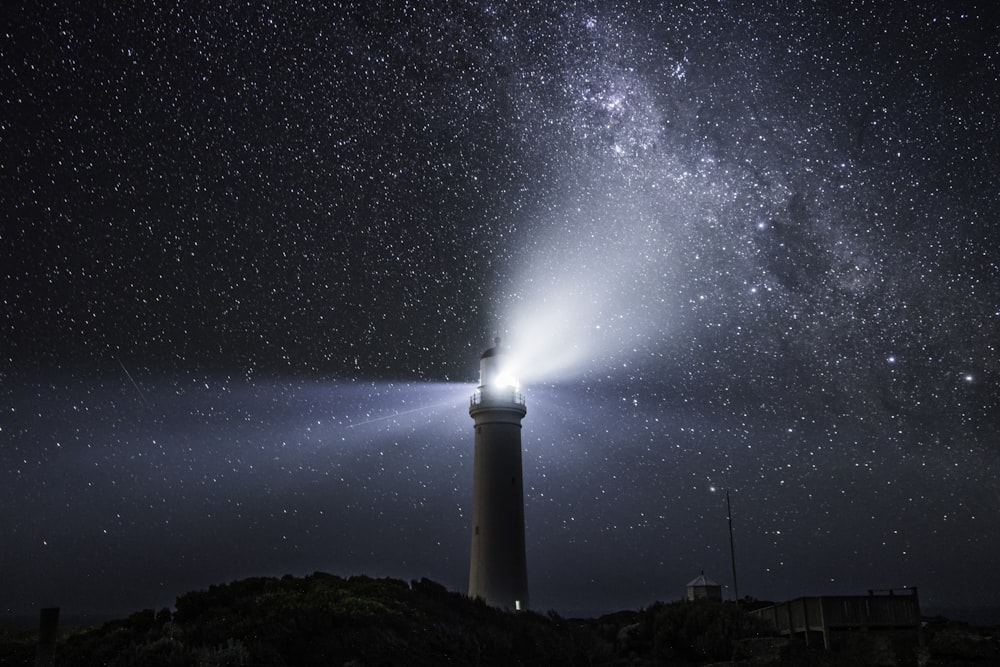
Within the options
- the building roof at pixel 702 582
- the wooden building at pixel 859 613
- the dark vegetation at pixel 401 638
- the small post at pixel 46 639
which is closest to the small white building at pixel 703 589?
the building roof at pixel 702 582

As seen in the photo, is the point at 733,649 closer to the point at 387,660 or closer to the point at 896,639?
the point at 896,639

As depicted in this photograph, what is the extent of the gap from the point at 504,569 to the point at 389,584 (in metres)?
4.93

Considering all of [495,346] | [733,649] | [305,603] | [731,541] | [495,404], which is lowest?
[733,649]

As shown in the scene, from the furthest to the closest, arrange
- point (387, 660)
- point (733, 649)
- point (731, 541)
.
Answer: point (731, 541), point (733, 649), point (387, 660)

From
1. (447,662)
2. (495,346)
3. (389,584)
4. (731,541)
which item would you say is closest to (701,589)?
(731,541)

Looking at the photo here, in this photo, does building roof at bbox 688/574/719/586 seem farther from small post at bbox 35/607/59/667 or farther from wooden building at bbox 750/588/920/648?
small post at bbox 35/607/59/667

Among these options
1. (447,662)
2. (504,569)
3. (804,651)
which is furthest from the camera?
(504,569)

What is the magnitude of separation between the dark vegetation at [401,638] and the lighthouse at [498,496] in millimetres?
2610

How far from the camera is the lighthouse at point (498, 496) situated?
22.8m

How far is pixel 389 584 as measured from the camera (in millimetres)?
19031

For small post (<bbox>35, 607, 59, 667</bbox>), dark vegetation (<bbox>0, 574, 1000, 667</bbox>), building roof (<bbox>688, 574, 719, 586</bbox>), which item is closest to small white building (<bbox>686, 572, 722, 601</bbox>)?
building roof (<bbox>688, 574, 719, 586</bbox>)

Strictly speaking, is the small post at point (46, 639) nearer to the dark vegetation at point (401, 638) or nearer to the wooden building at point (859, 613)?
the dark vegetation at point (401, 638)

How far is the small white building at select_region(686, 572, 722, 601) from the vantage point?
31141 mm

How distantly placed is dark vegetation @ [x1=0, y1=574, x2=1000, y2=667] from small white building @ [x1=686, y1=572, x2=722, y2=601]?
10.6m
